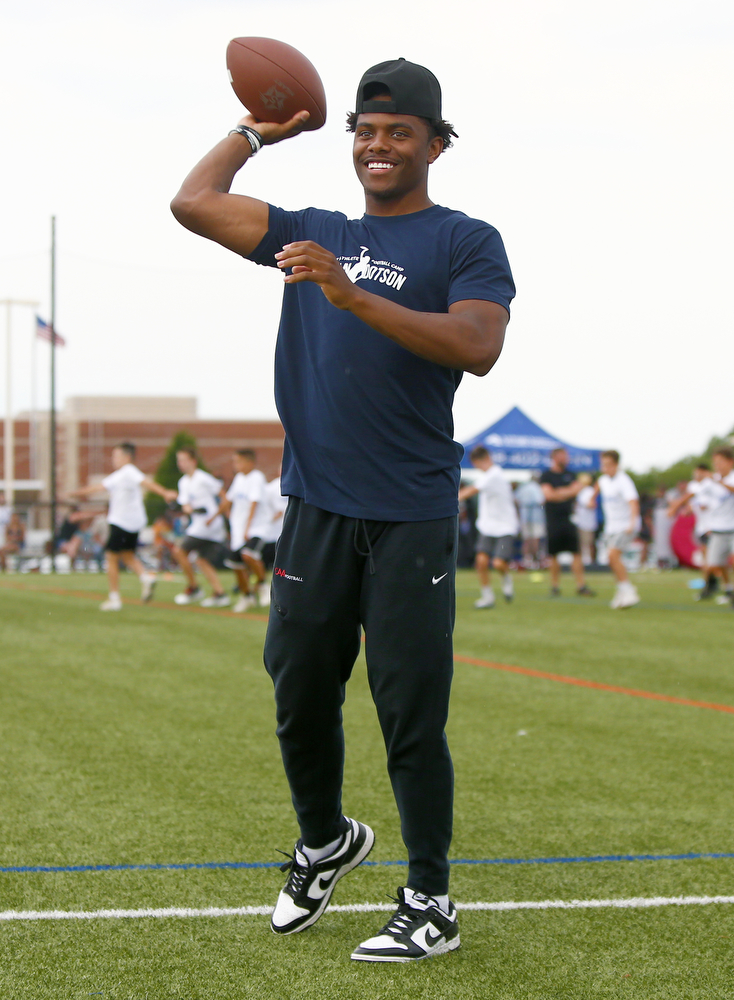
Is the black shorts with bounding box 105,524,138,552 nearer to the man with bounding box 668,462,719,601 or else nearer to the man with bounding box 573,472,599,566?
the man with bounding box 668,462,719,601

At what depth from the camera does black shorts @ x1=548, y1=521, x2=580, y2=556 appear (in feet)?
51.5

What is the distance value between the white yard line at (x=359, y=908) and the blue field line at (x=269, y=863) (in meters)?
0.36

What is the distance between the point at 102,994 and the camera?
8.32 feet

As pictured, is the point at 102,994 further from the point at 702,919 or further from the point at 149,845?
the point at 702,919

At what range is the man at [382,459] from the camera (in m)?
2.79

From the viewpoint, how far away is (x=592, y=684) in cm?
761

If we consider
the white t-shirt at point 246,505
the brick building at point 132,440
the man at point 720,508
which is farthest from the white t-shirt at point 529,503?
the brick building at point 132,440

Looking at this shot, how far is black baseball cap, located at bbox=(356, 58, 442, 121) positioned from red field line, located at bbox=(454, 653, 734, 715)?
482 centimetres

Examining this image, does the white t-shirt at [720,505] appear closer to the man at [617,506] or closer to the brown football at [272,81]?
the man at [617,506]

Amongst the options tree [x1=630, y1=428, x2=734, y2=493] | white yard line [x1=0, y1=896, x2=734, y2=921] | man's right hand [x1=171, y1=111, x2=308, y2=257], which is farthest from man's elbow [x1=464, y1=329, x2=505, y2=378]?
tree [x1=630, y1=428, x2=734, y2=493]

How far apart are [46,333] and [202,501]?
16.4 meters

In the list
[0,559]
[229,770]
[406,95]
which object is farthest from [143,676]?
[0,559]

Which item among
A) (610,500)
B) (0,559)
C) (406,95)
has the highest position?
(406,95)

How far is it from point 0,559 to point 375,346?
25.9m
